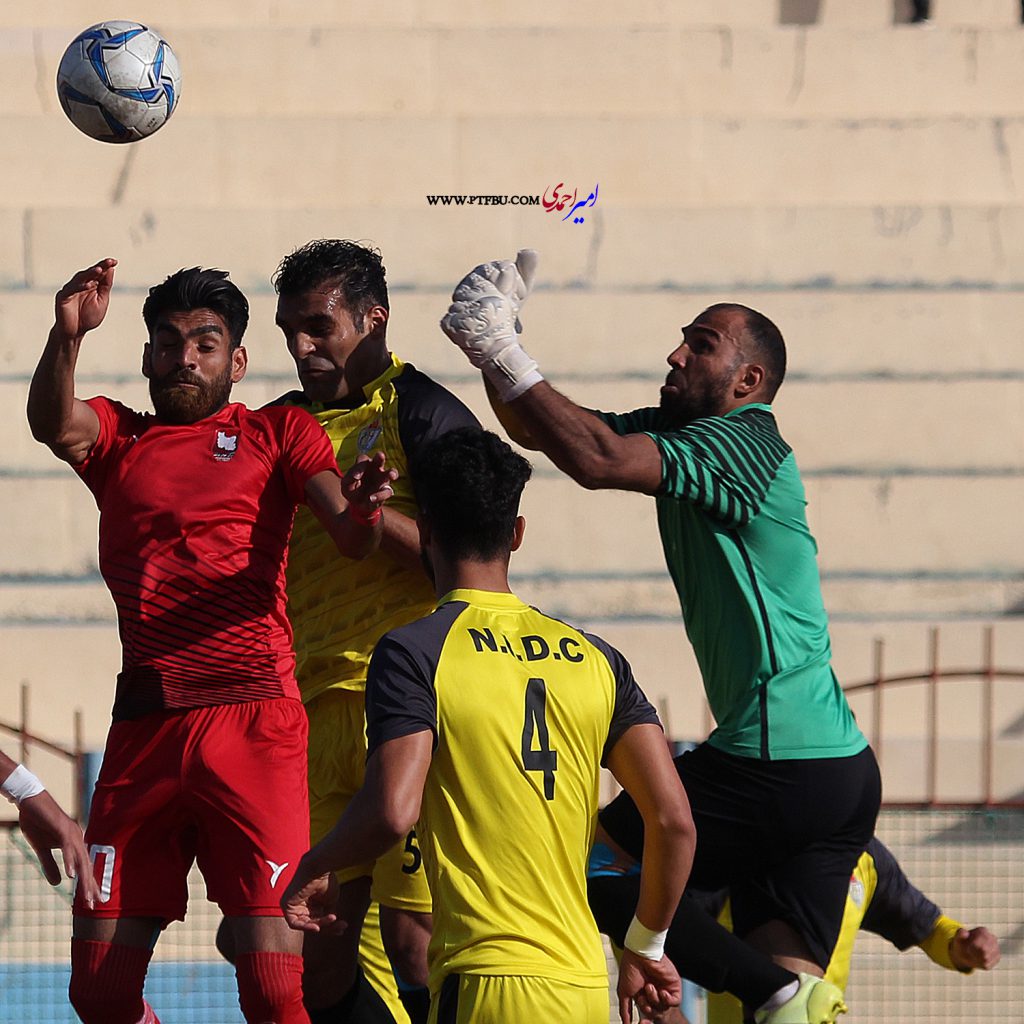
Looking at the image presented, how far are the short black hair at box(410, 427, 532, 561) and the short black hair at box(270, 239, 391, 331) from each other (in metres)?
1.63

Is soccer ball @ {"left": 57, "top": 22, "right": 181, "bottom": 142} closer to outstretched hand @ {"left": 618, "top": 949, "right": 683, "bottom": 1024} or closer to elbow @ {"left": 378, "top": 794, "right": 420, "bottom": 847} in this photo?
elbow @ {"left": 378, "top": 794, "right": 420, "bottom": 847}

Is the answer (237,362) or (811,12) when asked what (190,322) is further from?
(811,12)

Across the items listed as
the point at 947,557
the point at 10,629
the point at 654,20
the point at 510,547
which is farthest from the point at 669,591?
the point at 510,547

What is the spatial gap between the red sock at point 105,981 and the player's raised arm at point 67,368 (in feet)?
4.51

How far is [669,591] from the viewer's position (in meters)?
10.7

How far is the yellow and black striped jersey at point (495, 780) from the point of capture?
4.05m

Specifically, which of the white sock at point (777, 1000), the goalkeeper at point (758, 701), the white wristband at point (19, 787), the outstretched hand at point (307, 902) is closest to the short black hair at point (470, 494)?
the outstretched hand at point (307, 902)

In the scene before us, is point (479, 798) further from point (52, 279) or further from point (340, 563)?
point (52, 279)

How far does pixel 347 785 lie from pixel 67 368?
1456 millimetres

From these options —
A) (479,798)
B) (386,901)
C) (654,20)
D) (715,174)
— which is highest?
(654,20)

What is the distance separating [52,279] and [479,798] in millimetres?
8144

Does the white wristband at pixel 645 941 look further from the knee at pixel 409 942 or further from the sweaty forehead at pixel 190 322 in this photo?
the sweaty forehead at pixel 190 322

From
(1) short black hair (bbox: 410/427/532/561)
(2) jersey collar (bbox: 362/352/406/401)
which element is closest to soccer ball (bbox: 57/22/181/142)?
(2) jersey collar (bbox: 362/352/406/401)

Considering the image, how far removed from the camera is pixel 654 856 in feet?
14.1
